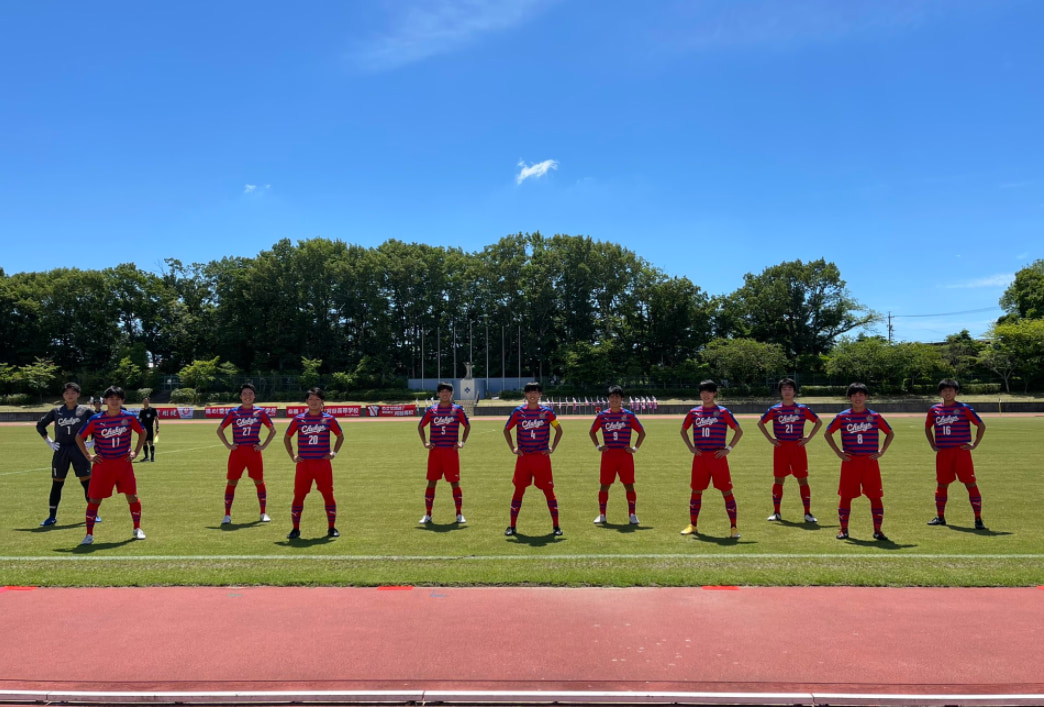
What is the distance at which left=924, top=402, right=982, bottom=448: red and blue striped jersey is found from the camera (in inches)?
368

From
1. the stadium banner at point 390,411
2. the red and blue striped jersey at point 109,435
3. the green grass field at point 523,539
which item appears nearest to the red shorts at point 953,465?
the green grass field at point 523,539

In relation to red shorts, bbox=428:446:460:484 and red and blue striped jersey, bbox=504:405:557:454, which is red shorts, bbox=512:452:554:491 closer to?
red and blue striped jersey, bbox=504:405:557:454

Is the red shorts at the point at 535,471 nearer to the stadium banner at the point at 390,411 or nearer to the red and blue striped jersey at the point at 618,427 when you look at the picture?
the red and blue striped jersey at the point at 618,427

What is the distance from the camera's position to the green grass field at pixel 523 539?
6742mm

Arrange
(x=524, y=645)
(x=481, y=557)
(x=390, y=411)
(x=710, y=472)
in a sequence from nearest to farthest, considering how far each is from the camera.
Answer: (x=524, y=645) → (x=481, y=557) → (x=710, y=472) → (x=390, y=411)

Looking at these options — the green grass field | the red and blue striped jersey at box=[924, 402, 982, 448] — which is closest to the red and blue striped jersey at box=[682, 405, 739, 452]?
the green grass field

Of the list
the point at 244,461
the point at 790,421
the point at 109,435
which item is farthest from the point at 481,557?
the point at 790,421

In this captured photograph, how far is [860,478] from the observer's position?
8438 millimetres

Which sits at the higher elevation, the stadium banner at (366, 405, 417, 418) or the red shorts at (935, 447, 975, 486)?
the red shorts at (935, 447, 975, 486)

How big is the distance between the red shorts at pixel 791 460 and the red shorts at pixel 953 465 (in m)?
1.85

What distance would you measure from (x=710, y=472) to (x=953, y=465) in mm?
3981

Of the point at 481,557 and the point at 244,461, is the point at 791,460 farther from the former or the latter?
the point at 244,461

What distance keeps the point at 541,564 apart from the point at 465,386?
211ft

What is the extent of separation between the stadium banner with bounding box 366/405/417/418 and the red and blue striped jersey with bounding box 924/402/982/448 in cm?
4671
